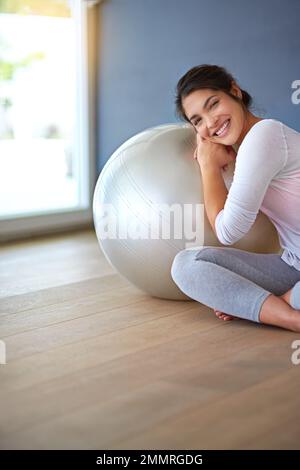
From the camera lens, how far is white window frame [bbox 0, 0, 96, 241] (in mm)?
3488

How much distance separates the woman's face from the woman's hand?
80 millimetres

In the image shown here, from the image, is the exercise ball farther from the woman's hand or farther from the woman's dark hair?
the woman's dark hair

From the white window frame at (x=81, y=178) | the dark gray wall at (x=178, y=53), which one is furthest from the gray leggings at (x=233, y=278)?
the white window frame at (x=81, y=178)

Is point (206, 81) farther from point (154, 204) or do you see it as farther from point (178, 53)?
point (178, 53)

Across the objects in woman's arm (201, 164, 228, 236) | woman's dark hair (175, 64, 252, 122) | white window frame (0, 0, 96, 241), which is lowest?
white window frame (0, 0, 96, 241)

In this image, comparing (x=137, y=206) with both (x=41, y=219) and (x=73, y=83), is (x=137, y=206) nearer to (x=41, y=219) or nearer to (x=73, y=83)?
(x=41, y=219)

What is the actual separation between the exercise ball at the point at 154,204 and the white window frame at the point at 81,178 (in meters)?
1.28

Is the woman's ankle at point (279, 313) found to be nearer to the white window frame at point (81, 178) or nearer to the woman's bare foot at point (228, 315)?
the woman's bare foot at point (228, 315)

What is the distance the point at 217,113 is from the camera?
1.90 m

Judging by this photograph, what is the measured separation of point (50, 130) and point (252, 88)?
1209 millimetres

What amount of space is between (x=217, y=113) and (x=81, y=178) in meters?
1.99

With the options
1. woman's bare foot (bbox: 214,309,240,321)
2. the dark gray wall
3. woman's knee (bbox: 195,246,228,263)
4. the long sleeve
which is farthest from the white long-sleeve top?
the dark gray wall

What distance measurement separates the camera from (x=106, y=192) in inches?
88.9
